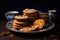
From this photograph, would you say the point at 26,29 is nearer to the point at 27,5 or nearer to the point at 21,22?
the point at 21,22

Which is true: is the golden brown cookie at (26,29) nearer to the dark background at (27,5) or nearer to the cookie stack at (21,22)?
the cookie stack at (21,22)

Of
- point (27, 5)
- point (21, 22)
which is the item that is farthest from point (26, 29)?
point (27, 5)

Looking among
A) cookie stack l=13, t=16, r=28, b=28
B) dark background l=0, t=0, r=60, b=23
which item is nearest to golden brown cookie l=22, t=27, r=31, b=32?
cookie stack l=13, t=16, r=28, b=28

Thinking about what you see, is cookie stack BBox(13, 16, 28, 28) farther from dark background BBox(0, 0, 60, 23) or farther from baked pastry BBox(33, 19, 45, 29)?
dark background BBox(0, 0, 60, 23)

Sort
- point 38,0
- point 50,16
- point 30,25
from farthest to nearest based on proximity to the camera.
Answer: point 38,0
point 50,16
point 30,25

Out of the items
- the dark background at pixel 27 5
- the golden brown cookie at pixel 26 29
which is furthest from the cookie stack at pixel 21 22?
the dark background at pixel 27 5

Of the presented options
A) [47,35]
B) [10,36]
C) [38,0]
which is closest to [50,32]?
[47,35]

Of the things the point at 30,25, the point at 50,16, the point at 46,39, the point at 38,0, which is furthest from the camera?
the point at 38,0

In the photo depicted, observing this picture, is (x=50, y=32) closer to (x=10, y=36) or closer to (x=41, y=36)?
(x=41, y=36)
